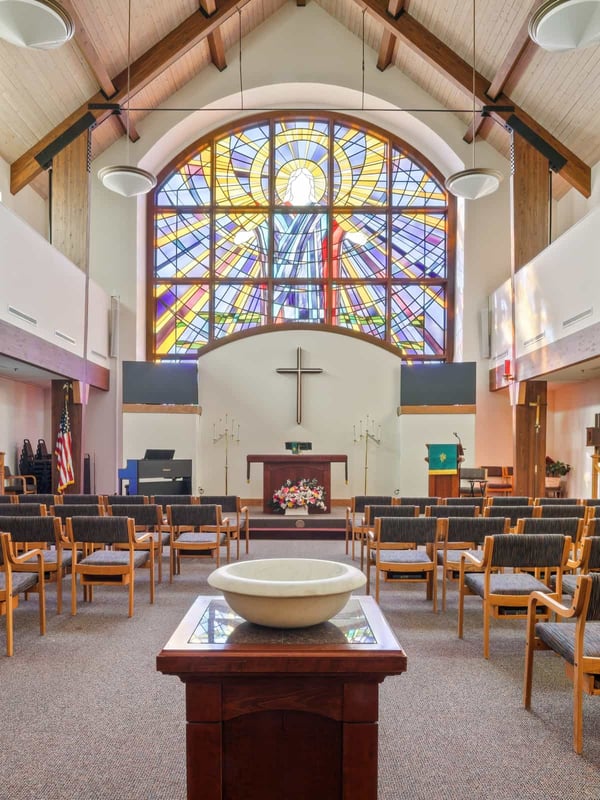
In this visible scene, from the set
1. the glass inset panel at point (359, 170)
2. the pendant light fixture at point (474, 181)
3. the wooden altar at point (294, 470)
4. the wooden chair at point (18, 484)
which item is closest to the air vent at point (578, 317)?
the pendant light fixture at point (474, 181)

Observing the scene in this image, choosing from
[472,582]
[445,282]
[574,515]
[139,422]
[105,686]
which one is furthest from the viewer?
[445,282]

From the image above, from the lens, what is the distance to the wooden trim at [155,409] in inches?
442

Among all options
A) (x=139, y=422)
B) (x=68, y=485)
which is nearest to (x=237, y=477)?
(x=139, y=422)

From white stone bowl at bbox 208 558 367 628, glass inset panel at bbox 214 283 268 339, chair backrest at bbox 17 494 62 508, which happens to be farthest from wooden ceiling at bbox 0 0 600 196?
white stone bowl at bbox 208 558 367 628

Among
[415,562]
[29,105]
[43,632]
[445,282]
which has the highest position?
[29,105]

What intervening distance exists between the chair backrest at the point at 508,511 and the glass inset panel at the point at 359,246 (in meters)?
8.13

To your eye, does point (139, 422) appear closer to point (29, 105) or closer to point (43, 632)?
point (29, 105)

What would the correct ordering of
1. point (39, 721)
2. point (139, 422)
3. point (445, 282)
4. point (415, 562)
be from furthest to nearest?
1. point (445, 282)
2. point (139, 422)
3. point (415, 562)
4. point (39, 721)

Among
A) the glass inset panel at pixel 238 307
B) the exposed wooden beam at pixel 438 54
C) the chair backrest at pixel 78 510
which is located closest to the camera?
the chair backrest at pixel 78 510

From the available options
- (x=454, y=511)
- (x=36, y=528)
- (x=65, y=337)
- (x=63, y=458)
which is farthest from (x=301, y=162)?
(x=36, y=528)

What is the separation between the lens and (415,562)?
4484 mm

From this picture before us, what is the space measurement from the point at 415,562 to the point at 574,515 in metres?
1.57

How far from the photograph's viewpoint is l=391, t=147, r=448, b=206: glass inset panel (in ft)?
42.3

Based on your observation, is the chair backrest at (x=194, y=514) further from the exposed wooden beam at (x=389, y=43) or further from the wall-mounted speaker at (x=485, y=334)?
the exposed wooden beam at (x=389, y=43)
